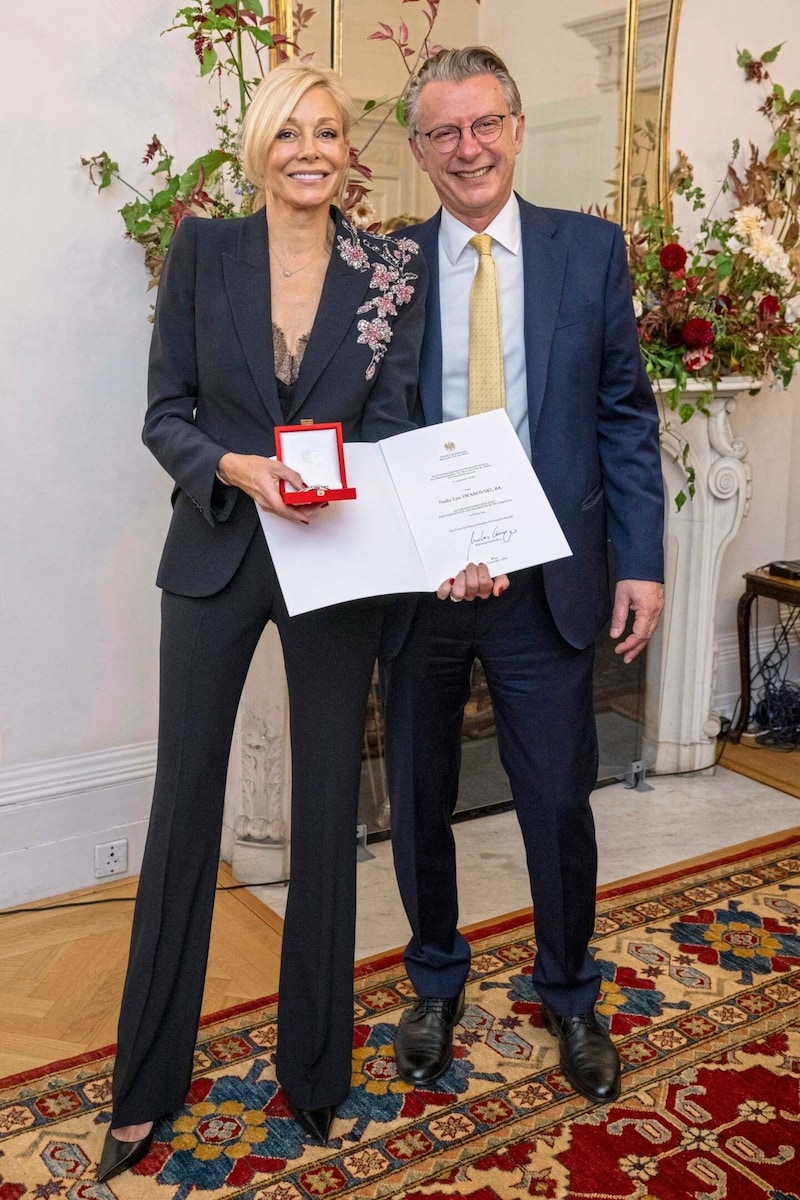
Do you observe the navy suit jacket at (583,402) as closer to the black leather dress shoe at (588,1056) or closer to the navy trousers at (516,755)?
the navy trousers at (516,755)

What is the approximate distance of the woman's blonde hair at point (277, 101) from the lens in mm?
1978

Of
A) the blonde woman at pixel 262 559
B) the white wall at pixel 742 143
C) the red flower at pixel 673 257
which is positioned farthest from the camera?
the white wall at pixel 742 143

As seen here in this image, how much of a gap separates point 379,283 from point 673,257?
6.41ft

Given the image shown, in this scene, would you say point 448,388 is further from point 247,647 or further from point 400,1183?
point 400,1183

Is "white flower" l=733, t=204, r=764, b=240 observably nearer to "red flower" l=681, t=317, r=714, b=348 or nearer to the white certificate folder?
"red flower" l=681, t=317, r=714, b=348

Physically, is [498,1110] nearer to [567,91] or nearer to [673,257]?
[673,257]

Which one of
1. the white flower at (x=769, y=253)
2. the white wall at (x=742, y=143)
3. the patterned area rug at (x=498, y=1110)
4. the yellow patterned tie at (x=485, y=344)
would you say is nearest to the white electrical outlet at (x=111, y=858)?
the patterned area rug at (x=498, y=1110)

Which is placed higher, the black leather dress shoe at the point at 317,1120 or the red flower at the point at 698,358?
the red flower at the point at 698,358

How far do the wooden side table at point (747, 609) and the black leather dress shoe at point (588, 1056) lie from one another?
233 centimetres

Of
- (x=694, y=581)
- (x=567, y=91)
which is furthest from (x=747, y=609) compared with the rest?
(x=567, y=91)

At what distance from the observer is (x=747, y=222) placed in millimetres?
3945

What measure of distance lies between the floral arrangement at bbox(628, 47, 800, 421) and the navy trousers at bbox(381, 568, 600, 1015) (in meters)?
1.71

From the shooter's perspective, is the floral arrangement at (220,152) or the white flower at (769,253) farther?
the white flower at (769,253)
